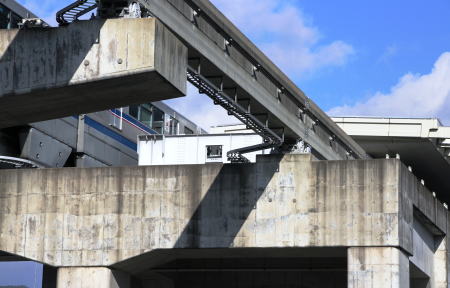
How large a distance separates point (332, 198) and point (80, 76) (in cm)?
1882

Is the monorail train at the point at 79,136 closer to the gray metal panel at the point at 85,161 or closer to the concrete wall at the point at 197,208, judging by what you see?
the gray metal panel at the point at 85,161

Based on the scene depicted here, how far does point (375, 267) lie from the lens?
38875 millimetres

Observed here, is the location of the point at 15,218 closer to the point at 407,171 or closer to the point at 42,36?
the point at 407,171

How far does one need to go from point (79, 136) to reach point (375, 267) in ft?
63.7

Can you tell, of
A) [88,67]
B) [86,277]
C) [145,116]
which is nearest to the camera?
[88,67]

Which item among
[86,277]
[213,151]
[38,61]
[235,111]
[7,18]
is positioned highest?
[7,18]

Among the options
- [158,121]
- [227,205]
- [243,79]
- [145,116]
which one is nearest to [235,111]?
[243,79]

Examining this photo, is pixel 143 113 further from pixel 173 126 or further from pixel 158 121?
pixel 173 126

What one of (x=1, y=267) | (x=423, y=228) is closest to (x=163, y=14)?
(x=423, y=228)

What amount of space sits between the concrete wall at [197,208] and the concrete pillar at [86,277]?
296mm

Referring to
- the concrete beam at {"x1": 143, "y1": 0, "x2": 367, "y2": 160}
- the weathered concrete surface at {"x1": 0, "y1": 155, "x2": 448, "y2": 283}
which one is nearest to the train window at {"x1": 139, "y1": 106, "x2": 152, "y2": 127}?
the concrete beam at {"x1": 143, "y1": 0, "x2": 367, "y2": 160}

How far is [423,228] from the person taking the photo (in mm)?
45969

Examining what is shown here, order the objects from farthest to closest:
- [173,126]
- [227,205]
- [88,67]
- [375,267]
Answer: [173,126] < [227,205] < [375,267] < [88,67]

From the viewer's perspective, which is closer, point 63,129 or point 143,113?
point 63,129
